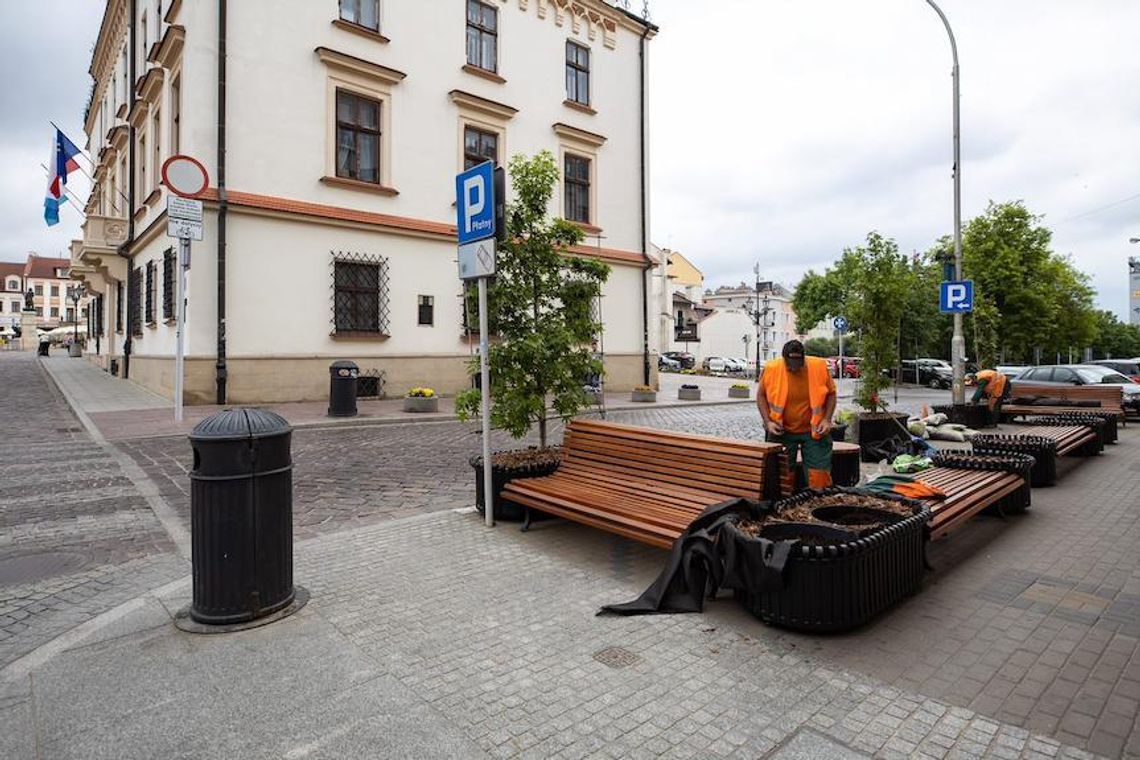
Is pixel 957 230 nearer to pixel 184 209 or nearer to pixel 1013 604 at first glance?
pixel 1013 604

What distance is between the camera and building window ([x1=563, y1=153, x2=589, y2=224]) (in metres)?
23.5

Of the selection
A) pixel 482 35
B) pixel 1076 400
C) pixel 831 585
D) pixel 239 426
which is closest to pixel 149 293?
pixel 482 35

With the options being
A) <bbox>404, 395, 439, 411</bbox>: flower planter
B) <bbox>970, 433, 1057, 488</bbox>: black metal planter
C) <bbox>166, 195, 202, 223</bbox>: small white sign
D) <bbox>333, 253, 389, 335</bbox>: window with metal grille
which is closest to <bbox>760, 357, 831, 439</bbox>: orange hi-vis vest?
<bbox>970, 433, 1057, 488</bbox>: black metal planter

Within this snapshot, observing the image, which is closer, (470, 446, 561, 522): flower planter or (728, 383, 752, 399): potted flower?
(470, 446, 561, 522): flower planter

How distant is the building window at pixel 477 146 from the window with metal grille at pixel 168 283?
841cm

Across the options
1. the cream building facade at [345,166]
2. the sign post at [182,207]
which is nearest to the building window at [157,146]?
the cream building facade at [345,166]

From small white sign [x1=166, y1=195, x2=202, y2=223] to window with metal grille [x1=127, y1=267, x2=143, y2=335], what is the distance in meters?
10.6

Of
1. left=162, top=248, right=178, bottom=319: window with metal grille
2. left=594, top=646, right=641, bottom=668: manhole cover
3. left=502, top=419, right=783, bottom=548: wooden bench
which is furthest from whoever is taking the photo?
left=162, top=248, right=178, bottom=319: window with metal grille

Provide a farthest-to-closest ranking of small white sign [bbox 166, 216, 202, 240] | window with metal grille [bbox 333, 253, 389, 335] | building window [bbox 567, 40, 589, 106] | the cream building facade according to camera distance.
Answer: building window [bbox 567, 40, 589, 106] → window with metal grille [bbox 333, 253, 389, 335] → the cream building facade → small white sign [bbox 166, 216, 202, 240]

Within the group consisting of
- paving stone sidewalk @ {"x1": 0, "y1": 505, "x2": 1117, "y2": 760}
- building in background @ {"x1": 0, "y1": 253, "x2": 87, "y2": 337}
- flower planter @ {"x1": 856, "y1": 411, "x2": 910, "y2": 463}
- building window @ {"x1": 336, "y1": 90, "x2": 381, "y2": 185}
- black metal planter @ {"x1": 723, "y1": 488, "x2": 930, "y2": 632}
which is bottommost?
paving stone sidewalk @ {"x1": 0, "y1": 505, "x2": 1117, "y2": 760}

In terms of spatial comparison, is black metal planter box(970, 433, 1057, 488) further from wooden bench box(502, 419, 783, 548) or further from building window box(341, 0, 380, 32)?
building window box(341, 0, 380, 32)

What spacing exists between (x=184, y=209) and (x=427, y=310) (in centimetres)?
743

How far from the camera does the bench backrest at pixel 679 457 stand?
4746 mm

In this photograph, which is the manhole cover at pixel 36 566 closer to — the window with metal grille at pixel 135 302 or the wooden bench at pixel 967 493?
the wooden bench at pixel 967 493
